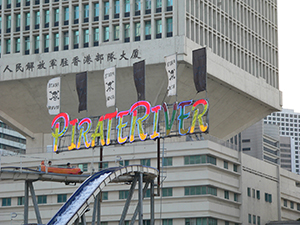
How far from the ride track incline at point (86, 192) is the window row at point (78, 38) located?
102 ft

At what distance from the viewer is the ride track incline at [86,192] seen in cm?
5472

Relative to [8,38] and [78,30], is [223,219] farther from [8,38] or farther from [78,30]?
[8,38]

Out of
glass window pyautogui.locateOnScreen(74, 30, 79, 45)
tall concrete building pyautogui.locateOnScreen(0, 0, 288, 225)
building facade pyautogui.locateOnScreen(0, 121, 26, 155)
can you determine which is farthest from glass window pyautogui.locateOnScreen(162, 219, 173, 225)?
building facade pyautogui.locateOnScreen(0, 121, 26, 155)

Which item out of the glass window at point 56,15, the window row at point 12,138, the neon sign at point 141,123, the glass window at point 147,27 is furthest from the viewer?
the window row at point 12,138

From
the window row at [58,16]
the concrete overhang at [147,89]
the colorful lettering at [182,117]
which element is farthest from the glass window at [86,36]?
the colorful lettering at [182,117]

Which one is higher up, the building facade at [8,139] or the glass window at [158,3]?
the building facade at [8,139]

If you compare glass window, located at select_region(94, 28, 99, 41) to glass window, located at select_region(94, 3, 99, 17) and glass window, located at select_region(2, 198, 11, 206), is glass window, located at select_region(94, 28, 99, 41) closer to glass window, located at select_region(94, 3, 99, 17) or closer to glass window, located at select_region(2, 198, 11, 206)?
glass window, located at select_region(94, 3, 99, 17)

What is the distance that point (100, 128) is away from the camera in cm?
7206

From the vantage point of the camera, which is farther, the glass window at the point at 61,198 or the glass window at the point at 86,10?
the glass window at the point at 61,198

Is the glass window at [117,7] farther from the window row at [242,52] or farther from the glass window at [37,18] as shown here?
the glass window at [37,18]

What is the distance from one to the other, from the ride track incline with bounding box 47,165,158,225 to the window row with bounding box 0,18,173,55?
102 ft

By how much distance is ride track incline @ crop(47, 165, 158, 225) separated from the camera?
54719mm

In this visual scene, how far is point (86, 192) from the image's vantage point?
188ft

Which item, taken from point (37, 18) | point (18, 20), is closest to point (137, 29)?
point (37, 18)
